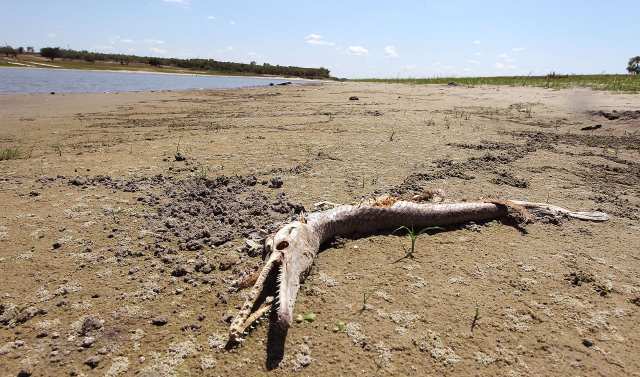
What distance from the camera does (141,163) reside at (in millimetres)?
6812

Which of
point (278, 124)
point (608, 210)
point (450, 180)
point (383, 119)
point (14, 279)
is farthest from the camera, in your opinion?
point (383, 119)

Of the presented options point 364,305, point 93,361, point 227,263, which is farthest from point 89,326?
point 364,305

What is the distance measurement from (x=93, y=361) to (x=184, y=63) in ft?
261

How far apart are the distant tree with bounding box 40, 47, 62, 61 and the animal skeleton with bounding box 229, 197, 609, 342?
73436 mm

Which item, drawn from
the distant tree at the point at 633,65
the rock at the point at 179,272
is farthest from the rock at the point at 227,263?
the distant tree at the point at 633,65

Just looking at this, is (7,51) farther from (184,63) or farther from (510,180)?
(510,180)

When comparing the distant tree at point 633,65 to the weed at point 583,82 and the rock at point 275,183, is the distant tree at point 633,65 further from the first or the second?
the rock at point 275,183

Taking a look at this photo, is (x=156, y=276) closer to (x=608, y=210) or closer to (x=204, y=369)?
(x=204, y=369)

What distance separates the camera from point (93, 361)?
101 inches

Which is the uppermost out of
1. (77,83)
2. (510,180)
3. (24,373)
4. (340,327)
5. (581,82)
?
(581,82)

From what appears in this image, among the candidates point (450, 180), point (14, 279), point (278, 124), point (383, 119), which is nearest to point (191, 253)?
point (14, 279)

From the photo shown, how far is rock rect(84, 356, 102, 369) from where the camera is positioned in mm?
2547

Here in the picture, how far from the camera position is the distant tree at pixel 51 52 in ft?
→ 202

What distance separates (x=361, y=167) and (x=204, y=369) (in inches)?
186
